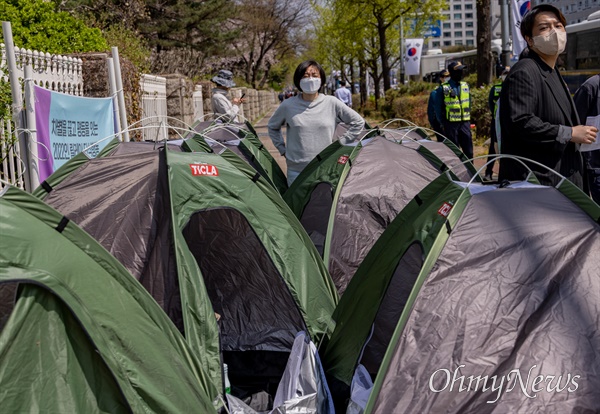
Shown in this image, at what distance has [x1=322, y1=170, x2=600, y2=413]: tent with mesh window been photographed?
3348 mm

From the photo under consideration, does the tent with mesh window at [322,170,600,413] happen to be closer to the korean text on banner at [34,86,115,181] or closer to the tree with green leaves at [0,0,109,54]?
the korean text on banner at [34,86,115,181]

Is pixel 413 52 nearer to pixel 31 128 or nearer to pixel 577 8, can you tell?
pixel 31 128

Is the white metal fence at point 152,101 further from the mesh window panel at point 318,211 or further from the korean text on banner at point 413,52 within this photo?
the korean text on banner at point 413,52

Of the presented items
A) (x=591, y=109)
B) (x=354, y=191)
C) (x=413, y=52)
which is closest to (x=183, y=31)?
(x=413, y=52)

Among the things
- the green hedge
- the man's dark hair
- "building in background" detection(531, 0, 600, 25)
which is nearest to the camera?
the man's dark hair

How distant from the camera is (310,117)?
705cm

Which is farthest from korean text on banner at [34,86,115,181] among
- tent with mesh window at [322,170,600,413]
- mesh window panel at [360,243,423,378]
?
tent with mesh window at [322,170,600,413]

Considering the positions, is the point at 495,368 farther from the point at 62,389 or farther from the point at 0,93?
the point at 0,93

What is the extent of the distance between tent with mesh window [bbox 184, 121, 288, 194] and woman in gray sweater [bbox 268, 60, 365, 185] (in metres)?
0.47

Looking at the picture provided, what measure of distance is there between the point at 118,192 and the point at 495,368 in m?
2.54

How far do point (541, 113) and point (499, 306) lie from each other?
1.56m

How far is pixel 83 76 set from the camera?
9891 mm

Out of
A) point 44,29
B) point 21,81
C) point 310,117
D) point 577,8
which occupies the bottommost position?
point 310,117

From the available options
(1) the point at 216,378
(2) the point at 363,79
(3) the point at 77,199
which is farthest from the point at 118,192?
(2) the point at 363,79
